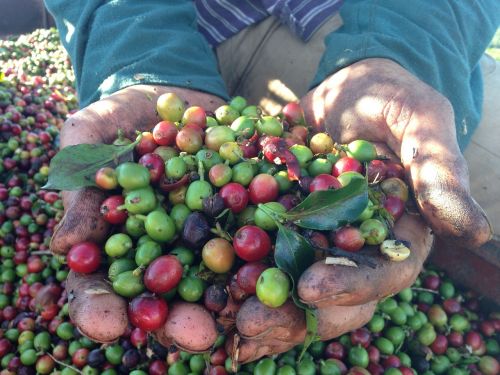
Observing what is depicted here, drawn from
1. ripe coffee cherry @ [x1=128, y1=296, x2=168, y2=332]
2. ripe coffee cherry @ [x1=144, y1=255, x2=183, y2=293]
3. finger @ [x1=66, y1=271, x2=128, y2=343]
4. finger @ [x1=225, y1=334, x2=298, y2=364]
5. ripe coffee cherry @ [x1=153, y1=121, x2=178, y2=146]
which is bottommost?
finger @ [x1=225, y1=334, x2=298, y2=364]

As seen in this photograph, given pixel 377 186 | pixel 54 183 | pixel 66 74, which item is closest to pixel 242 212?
pixel 377 186

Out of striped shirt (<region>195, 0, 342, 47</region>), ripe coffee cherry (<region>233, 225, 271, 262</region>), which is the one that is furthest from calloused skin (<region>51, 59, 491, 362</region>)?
striped shirt (<region>195, 0, 342, 47</region>)

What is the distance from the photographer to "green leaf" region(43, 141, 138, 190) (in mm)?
2498

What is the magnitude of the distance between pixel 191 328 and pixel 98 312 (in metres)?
0.45

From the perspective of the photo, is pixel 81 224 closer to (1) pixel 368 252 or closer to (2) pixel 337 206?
(2) pixel 337 206

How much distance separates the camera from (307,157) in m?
2.70

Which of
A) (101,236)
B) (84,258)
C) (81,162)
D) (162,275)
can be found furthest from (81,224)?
(162,275)

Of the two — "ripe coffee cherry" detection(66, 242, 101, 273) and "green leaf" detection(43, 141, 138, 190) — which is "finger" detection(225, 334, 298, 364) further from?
"green leaf" detection(43, 141, 138, 190)

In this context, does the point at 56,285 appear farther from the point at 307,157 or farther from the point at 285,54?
the point at 285,54

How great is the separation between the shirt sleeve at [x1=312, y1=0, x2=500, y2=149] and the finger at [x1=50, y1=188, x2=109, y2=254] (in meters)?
2.13

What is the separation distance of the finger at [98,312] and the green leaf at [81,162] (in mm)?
612

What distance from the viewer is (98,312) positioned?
2127 millimetres

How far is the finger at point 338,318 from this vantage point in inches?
92.0

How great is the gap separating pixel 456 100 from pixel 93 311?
Answer: 322 cm
